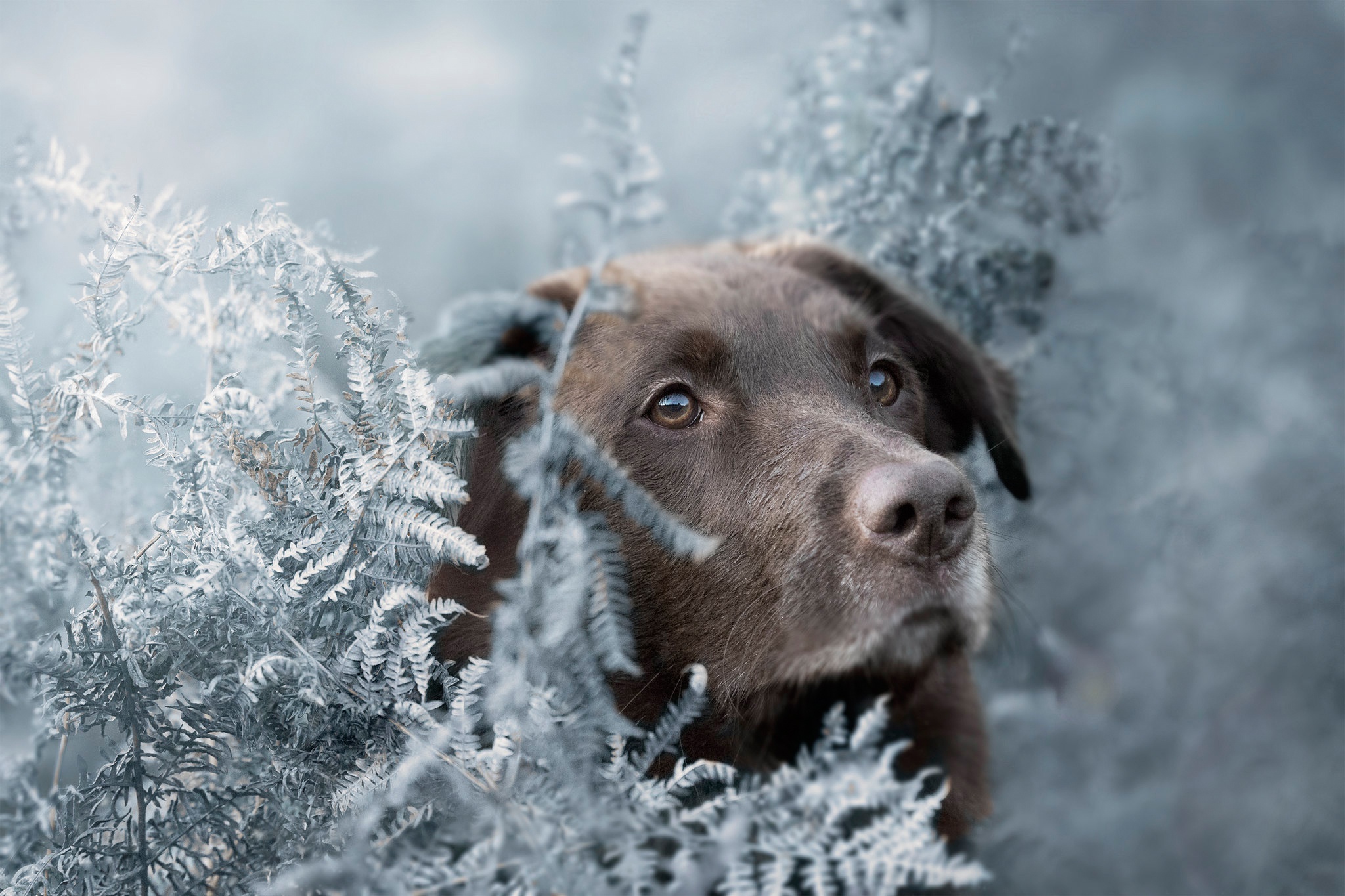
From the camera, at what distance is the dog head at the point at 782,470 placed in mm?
1600

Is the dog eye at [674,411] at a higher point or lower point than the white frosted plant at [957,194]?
lower

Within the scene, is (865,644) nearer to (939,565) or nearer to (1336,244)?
(939,565)

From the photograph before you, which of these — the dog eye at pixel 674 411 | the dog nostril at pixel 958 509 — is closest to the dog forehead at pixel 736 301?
the dog eye at pixel 674 411

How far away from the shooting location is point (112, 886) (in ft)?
4.13

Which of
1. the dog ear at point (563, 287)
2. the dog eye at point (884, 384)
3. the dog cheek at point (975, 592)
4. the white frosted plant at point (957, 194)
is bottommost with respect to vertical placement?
the dog cheek at point (975, 592)

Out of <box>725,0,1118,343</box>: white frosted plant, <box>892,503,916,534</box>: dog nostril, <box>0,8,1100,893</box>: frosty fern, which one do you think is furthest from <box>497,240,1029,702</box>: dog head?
<box>725,0,1118,343</box>: white frosted plant

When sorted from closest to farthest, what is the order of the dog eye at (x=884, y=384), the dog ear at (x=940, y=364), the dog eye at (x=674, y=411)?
the dog eye at (x=674, y=411) → the dog eye at (x=884, y=384) → the dog ear at (x=940, y=364)

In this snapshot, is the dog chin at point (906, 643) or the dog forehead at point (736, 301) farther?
the dog forehead at point (736, 301)

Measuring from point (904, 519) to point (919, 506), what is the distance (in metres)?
0.04

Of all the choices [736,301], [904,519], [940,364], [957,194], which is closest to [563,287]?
[736,301]

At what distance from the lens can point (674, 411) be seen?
6.22 feet

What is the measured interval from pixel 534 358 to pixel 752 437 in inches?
20.4

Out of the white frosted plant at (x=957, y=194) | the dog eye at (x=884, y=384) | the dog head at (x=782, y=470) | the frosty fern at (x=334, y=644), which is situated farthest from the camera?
the white frosted plant at (x=957, y=194)

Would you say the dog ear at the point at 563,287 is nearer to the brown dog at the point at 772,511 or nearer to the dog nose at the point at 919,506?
the brown dog at the point at 772,511
